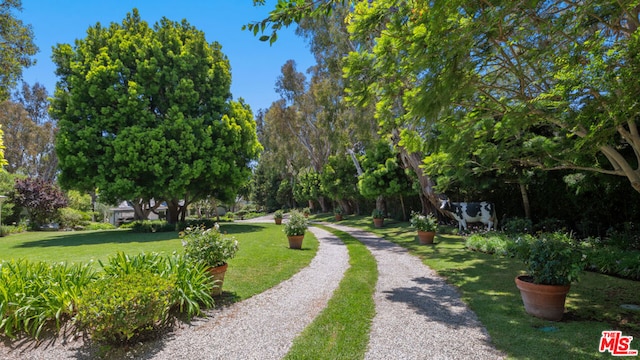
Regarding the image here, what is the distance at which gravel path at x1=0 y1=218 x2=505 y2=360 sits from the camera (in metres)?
3.58

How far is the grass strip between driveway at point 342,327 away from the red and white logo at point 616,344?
105 inches

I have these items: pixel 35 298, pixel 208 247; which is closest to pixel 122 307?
pixel 35 298

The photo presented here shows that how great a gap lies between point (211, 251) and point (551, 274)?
527 centimetres

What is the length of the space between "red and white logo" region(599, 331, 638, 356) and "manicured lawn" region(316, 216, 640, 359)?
6 centimetres

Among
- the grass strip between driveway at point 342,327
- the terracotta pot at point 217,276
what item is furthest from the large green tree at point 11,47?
the grass strip between driveway at point 342,327

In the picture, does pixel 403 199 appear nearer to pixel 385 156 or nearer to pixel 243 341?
pixel 385 156

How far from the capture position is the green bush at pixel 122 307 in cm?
344

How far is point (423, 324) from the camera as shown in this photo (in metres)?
4.32

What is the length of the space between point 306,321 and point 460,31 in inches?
187

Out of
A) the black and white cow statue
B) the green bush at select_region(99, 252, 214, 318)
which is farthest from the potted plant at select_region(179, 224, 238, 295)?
the black and white cow statue

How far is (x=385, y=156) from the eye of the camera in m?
21.4

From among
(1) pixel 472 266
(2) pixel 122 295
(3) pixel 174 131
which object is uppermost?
(3) pixel 174 131

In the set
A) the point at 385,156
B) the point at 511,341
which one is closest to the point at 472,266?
→ the point at 511,341

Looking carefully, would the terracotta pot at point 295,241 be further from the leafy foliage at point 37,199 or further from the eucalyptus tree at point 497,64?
the leafy foliage at point 37,199
